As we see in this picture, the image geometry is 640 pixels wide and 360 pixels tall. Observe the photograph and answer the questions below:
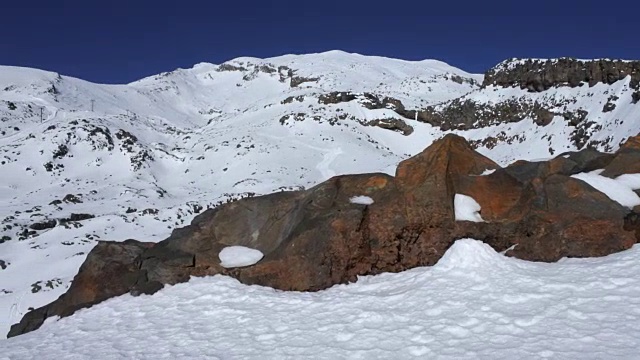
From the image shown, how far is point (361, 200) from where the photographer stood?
1062 cm

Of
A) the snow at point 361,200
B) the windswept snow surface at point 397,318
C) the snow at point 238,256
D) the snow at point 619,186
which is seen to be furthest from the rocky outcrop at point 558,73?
the snow at point 238,256

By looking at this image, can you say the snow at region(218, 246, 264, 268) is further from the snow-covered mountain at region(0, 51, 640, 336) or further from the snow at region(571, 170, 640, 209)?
the snow-covered mountain at region(0, 51, 640, 336)

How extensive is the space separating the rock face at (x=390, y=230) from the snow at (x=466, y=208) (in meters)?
0.12

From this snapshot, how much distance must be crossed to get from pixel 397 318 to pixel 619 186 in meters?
6.01

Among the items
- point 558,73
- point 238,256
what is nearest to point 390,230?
→ point 238,256

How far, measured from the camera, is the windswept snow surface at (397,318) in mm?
6293

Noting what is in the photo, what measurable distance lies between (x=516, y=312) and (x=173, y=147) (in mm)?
47081

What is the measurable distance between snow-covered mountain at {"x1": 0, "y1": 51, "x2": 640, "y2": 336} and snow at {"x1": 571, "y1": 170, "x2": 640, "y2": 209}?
1642 cm

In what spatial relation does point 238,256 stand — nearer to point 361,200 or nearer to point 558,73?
point 361,200

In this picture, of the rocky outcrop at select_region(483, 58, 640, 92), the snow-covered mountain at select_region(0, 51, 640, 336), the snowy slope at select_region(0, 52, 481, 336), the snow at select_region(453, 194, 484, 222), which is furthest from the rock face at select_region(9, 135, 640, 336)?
the rocky outcrop at select_region(483, 58, 640, 92)

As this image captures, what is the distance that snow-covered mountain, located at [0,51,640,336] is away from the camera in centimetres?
2402

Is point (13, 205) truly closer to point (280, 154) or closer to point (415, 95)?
point (280, 154)

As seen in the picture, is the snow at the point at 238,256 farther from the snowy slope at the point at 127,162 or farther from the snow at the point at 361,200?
the snowy slope at the point at 127,162

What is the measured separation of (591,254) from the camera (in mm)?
8773
